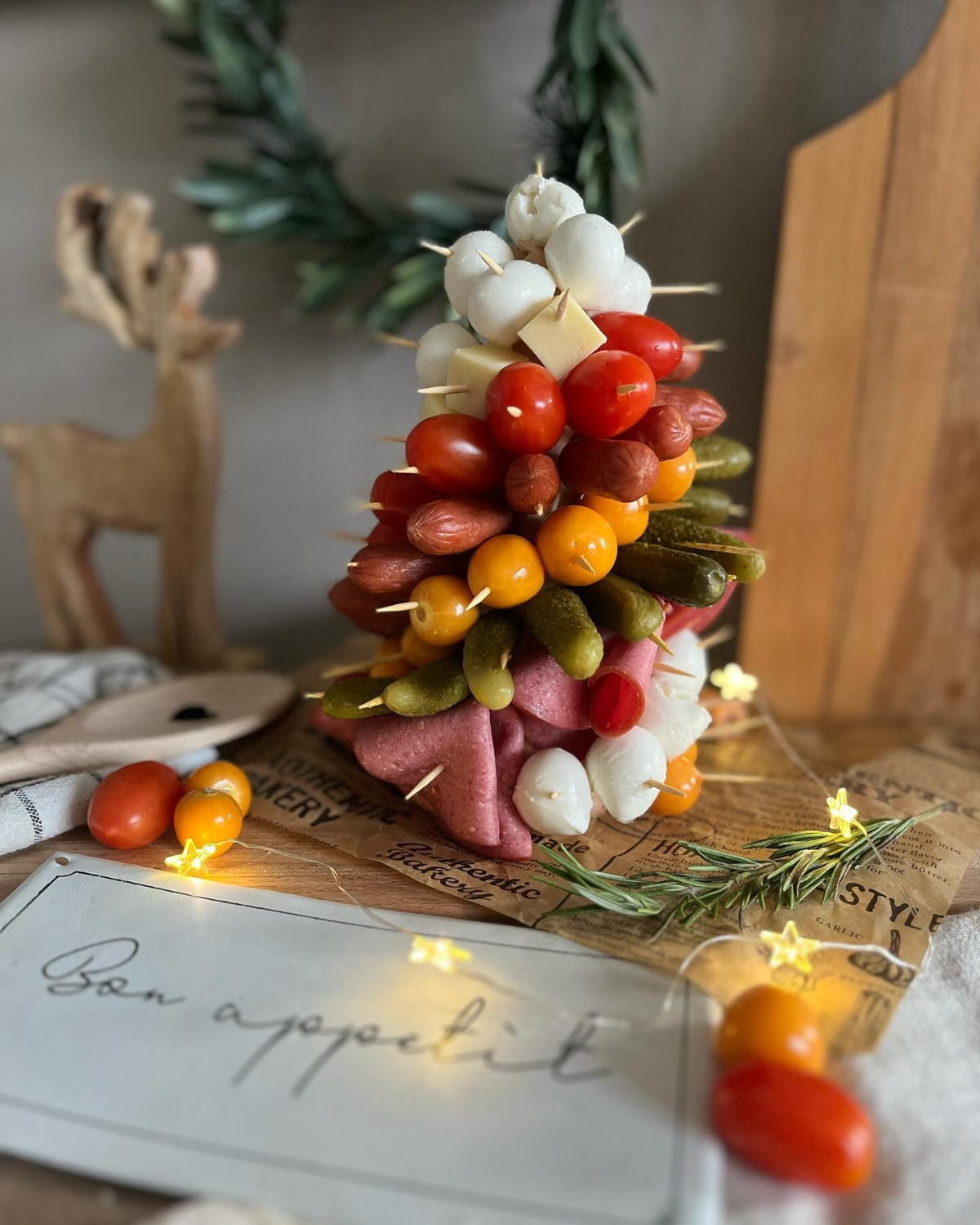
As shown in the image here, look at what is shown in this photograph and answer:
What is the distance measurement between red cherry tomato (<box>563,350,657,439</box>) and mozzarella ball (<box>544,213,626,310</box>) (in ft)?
0.17

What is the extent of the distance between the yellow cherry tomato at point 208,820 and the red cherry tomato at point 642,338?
1.37 ft

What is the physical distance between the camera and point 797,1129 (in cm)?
40

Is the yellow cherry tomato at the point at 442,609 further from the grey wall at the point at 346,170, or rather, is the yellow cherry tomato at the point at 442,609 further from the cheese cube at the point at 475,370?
the grey wall at the point at 346,170

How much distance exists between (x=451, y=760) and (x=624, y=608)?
161mm

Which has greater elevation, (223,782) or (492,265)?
(492,265)

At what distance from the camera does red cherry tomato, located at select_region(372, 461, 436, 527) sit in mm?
635

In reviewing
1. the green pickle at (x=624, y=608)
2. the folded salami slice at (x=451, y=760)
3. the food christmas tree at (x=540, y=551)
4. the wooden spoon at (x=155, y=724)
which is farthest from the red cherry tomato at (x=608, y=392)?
the wooden spoon at (x=155, y=724)

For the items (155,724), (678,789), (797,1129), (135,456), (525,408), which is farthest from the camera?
(135,456)

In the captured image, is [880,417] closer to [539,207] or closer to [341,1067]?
[539,207]

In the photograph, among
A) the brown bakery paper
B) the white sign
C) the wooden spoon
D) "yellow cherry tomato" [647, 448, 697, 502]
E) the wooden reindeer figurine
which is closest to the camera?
the white sign

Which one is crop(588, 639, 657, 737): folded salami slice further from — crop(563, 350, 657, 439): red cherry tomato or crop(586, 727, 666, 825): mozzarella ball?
crop(563, 350, 657, 439): red cherry tomato

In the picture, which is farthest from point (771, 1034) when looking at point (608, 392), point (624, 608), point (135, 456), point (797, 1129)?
point (135, 456)

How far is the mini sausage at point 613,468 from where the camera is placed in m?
0.56

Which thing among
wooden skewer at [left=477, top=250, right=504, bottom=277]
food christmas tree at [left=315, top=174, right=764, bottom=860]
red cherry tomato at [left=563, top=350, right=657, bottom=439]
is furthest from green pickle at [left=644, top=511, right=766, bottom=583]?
wooden skewer at [left=477, top=250, right=504, bottom=277]
